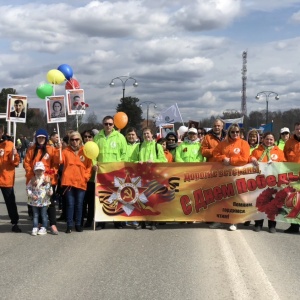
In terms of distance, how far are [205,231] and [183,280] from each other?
10.6 feet

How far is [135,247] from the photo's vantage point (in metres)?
7.41

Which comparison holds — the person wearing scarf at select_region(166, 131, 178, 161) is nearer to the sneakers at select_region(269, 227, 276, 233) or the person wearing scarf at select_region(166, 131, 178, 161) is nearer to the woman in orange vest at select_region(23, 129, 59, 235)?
the sneakers at select_region(269, 227, 276, 233)

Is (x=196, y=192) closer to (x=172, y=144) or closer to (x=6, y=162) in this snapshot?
(x=172, y=144)

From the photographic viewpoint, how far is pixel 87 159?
29.3 ft

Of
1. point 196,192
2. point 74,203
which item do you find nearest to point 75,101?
point 74,203

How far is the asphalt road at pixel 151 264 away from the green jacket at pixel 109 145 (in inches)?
56.6

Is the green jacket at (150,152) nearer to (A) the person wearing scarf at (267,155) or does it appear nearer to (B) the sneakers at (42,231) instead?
(A) the person wearing scarf at (267,155)

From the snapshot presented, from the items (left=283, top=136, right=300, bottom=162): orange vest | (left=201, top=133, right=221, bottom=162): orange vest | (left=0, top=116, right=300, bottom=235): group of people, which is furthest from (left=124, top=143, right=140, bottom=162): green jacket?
(left=283, top=136, right=300, bottom=162): orange vest

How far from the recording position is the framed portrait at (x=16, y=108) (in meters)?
9.38

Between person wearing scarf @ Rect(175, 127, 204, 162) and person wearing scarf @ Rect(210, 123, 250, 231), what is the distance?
0.71 meters

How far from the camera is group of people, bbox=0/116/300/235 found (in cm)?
862

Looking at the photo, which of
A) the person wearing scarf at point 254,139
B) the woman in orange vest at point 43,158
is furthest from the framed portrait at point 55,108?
the person wearing scarf at point 254,139

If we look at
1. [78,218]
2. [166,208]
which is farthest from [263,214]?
[78,218]

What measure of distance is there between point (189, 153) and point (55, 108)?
2.95 m
